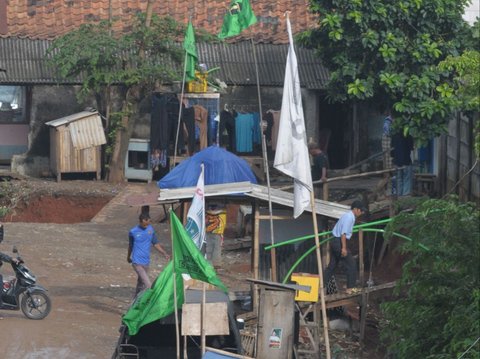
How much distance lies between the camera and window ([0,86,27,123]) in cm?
2606

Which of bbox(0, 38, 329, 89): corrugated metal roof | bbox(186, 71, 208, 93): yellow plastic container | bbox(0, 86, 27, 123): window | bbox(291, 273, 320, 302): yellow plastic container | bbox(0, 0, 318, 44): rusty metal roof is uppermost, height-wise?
bbox(0, 0, 318, 44): rusty metal roof

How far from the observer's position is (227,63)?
26328 mm

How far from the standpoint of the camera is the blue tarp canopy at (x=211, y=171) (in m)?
19.4

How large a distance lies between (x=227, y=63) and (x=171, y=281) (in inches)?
540

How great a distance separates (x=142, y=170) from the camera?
25875mm

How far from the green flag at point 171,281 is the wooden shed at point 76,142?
12.5m

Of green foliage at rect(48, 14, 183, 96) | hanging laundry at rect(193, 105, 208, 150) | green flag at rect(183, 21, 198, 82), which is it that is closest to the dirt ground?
hanging laundry at rect(193, 105, 208, 150)

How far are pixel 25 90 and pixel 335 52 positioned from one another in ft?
26.6

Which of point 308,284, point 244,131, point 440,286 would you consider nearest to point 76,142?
point 244,131

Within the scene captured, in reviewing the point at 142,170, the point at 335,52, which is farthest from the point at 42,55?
the point at 335,52

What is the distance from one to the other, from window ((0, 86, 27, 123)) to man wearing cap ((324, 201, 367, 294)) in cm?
1184

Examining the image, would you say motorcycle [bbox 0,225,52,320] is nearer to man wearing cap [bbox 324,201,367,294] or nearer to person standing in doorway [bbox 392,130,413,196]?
man wearing cap [bbox 324,201,367,294]

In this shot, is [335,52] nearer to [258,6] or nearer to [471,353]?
[258,6]

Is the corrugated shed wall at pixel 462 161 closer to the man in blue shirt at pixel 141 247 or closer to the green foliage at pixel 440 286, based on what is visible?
the man in blue shirt at pixel 141 247
